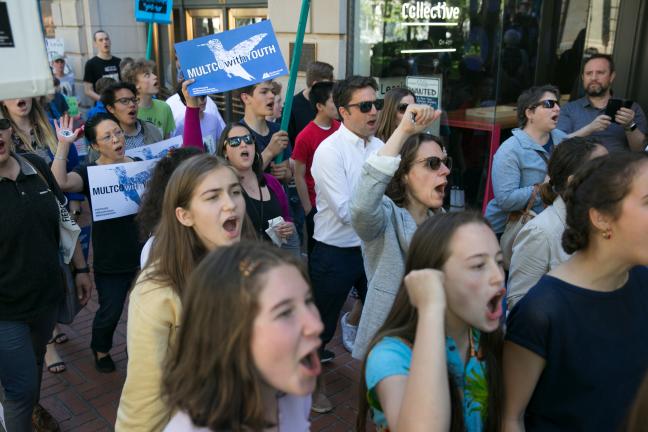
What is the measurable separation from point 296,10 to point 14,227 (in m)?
5.80

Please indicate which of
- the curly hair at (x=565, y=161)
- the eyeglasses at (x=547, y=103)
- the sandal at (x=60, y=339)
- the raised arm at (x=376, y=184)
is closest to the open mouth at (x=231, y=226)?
the raised arm at (x=376, y=184)

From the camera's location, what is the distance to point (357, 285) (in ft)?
13.9

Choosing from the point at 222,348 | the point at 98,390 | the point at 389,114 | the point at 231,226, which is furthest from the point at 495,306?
the point at 98,390

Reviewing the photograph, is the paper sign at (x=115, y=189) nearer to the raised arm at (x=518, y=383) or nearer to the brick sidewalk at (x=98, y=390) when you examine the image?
the brick sidewalk at (x=98, y=390)

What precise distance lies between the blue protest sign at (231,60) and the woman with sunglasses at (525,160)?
1.85 m

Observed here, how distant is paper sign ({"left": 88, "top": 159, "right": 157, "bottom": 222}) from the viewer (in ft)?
12.9

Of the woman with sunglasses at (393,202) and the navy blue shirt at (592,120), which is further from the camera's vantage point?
the navy blue shirt at (592,120)

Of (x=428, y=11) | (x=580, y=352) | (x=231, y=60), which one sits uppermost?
(x=428, y=11)

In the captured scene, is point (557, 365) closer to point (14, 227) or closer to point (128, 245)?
point (14, 227)

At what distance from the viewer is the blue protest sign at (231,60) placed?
467 centimetres

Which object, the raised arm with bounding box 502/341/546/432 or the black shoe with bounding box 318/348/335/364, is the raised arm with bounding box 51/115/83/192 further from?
the raised arm with bounding box 502/341/546/432

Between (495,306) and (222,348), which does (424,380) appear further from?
(222,348)

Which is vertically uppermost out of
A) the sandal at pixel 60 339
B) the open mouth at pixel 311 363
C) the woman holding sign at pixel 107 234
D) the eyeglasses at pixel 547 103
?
the eyeglasses at pixel 547 103

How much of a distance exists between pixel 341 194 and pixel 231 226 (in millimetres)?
1506
